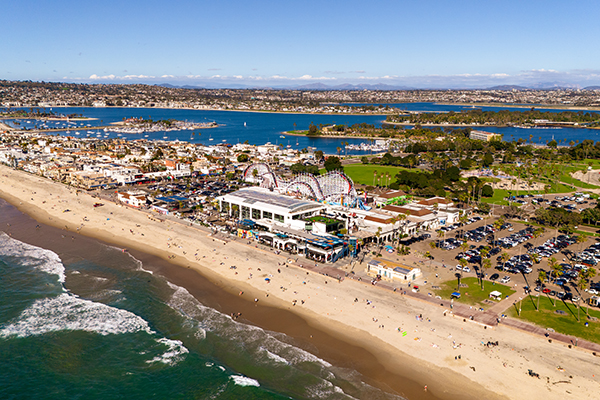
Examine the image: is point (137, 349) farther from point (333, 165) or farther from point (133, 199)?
point (333, 165)

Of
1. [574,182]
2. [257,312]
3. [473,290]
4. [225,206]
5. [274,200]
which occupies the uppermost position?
[274,200]

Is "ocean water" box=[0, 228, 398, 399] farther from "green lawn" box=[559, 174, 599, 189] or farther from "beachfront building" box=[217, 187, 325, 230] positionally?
"green lawn" box=[559, 174, 599, 189]

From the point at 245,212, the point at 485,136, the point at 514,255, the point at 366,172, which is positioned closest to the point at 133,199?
the point at 245,212

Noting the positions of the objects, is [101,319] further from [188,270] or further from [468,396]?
[468,396]

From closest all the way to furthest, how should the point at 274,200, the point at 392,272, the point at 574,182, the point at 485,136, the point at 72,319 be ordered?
the point at 72,319 → the point at 392,272 → the point at 274,200 → the point at 574,182 → the point at 485,136

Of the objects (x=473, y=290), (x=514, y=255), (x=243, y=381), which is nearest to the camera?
(x=243, y=381)

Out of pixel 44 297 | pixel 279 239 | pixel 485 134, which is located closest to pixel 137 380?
pixel 44 297

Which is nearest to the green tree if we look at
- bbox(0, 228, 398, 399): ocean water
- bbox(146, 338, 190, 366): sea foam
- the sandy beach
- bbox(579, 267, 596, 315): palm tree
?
the sandy beach
